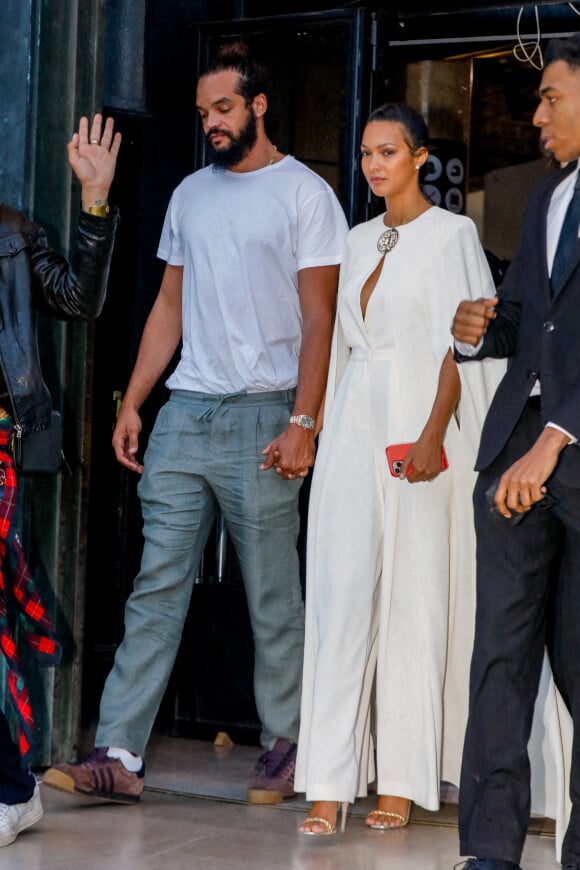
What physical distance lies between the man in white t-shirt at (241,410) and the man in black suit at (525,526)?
124cm

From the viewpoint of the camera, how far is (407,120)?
15.3 ft

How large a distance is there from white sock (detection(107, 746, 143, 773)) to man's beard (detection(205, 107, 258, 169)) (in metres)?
1.91

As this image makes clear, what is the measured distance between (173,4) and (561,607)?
328 centimetres

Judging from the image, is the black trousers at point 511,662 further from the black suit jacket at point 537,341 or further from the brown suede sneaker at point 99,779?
the brown suede sneaker at point 99,779

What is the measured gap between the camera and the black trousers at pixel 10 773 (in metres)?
4.32

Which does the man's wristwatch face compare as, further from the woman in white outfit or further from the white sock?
the white sock

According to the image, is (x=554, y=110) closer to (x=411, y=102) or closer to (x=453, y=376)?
(x=453, y=376)

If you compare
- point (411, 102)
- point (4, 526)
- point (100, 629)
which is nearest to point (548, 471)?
point (4, 526)

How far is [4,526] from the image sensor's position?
4.48 metres

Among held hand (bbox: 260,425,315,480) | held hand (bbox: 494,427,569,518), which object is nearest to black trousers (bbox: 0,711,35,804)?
held hand (bbox: 260,425,315,480)

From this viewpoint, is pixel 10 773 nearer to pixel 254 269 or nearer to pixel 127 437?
pixel 127 437

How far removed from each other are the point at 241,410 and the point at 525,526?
1538mm

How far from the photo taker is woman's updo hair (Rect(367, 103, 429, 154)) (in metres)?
4.66

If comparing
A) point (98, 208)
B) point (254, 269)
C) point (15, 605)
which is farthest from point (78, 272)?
point (15, 605)
